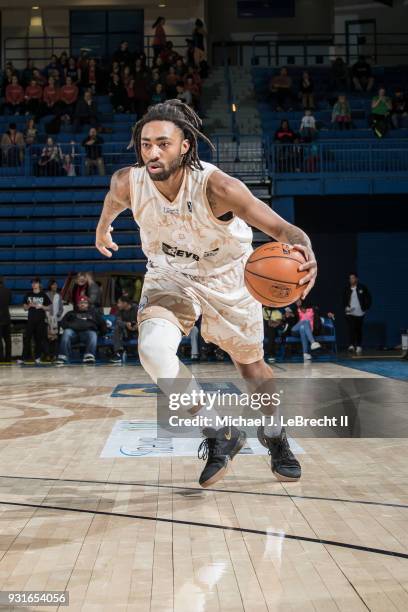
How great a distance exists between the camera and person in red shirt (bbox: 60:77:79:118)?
2175cm

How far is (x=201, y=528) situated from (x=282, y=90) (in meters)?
19.5

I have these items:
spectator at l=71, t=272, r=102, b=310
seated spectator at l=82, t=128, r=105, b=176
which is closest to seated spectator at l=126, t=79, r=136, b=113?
seated spectator at l=82, t=128, r=105, b=176

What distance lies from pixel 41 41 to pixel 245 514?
2518 cm

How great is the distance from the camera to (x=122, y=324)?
15930 millimetres

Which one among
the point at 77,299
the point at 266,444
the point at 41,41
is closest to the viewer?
the point at 266,444

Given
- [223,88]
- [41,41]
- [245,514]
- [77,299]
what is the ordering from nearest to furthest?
[245,514] → [77,299] → [223,88] → [41,41]

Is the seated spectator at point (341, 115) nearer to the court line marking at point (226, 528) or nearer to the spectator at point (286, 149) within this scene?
the spectator at point (286, 149)

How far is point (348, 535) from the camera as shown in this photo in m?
3.75

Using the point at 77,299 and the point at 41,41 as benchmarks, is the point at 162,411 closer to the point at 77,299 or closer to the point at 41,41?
the point at 77,299

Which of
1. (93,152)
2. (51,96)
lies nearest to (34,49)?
(51,96)

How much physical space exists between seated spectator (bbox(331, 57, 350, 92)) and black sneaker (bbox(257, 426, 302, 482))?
19.5m

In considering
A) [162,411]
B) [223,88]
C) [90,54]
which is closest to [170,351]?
[162,411]

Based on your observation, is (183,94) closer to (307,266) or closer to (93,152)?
(93,152)

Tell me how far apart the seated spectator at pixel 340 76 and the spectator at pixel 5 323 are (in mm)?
11573
